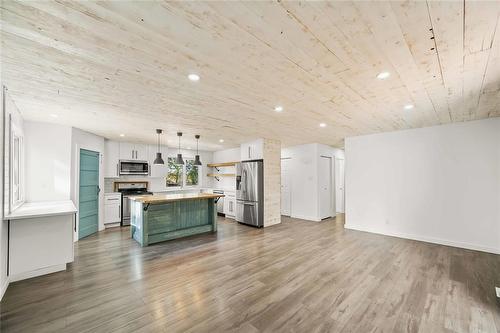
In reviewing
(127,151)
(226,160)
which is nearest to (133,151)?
(127,151)

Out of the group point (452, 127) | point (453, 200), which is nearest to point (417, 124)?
point (452, 127)

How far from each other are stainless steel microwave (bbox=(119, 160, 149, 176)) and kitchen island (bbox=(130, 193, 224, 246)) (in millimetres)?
1769

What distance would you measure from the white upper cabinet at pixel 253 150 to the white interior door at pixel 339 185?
3530 mm

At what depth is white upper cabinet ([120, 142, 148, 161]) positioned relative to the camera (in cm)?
645

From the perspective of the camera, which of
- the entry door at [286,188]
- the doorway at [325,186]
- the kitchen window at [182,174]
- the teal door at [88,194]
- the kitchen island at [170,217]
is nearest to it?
the kitchen island at [170,217]

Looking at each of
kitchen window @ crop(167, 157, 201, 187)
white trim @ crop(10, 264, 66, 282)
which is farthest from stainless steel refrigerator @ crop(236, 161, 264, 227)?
white trim @ crop(10, 264, 66, 282)

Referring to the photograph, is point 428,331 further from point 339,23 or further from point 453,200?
point 453,200

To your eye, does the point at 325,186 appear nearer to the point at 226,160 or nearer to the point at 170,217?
the point at 226,160

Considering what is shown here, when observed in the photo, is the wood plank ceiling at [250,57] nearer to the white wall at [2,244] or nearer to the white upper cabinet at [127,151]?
the white wall at [2,244]

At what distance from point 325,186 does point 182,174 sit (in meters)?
5.35

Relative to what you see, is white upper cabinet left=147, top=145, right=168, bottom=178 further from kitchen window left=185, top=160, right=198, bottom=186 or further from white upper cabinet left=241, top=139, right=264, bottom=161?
white upper cabinet left=241, top=139, right=264, bottom=161

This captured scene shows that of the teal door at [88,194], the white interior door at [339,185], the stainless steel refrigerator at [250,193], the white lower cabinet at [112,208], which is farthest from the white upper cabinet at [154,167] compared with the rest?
the white interior door at [339,185]

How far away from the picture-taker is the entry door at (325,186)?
6.84m

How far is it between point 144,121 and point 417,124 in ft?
19.2
